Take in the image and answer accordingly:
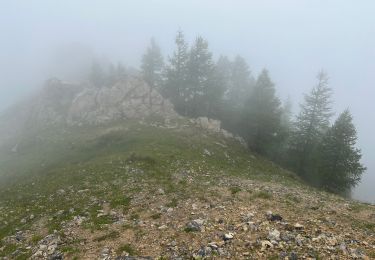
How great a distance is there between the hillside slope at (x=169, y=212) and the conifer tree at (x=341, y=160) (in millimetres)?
7151

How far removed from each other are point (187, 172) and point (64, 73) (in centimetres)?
10888

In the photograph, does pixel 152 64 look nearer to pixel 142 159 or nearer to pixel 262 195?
pixel 142 159

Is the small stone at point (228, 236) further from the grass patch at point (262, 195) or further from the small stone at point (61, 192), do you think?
the small stone at point (61, 192)

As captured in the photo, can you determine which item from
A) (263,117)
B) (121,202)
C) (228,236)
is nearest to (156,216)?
(121,202)

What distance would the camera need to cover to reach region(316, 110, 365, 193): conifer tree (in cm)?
3794

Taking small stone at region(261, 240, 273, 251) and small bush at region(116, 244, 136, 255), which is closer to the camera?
small stone at region(261, 240, 273, 251)

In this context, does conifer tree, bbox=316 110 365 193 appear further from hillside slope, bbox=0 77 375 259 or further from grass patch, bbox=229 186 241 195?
grass patch, bbox=229 186 241 195

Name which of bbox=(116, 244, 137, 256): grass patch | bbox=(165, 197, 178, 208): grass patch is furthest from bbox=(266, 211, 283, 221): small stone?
bbox=(116, 244, 137, 256): grass patch

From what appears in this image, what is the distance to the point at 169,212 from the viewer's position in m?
19.2

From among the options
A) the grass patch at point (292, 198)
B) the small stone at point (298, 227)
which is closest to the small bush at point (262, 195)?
the grass patch at point (292, 198)

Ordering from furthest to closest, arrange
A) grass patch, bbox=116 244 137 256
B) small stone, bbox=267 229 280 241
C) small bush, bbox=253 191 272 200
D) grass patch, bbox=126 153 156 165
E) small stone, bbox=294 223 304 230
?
grass patch, bbox=126 153 156 165, small bush, bbox=253 191 272 200, small stone, bbox=294 223 304 230, grass patch, bbox=116 244 137 256, small stone, bbox=267 229 280 241

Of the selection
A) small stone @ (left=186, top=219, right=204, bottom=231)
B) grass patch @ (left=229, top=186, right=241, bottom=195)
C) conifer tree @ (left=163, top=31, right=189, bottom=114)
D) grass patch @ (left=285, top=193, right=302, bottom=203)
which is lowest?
small stone @ (left=186, top=219, right=204, bottom=231)

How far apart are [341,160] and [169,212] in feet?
91.1

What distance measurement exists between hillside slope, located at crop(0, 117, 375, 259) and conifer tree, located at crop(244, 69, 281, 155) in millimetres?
9697
